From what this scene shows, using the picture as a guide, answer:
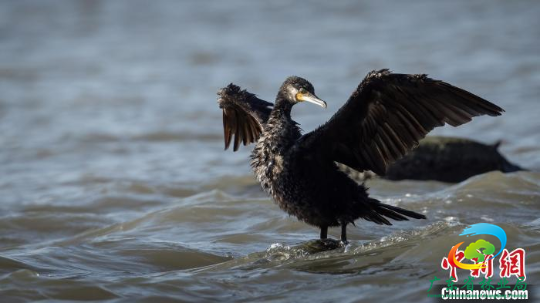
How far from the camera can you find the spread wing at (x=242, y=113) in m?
7.32

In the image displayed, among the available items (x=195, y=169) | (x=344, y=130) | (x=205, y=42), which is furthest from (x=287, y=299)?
(x=205, y=42)

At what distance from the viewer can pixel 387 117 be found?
6.35m

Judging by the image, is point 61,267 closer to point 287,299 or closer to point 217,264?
point 217,264

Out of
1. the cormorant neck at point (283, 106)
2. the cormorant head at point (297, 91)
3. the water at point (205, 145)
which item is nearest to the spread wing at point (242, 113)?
the cormorant neck at point (283, 106)

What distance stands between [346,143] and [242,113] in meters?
1.61

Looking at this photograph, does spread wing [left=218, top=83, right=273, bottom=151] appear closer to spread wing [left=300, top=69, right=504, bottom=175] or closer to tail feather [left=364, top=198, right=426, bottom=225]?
spread wing [left=300, top=69, right=504, bottom=175]

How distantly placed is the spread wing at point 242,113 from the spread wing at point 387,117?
0.89 m

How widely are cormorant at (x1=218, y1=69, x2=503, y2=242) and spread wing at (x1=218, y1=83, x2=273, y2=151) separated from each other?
57 cm

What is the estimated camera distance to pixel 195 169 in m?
10.8

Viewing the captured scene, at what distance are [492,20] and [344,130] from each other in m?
13.6

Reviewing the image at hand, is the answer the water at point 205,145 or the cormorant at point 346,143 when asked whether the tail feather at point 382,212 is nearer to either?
the cormorant at point 346,143

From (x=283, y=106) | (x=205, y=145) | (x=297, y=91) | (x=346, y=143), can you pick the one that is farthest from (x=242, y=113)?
(x=205, y=145)

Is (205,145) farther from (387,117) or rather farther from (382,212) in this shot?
(387,117)

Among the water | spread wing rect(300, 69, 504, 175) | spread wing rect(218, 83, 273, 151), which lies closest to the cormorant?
spread wing rect(300, 69, 504, 175)
